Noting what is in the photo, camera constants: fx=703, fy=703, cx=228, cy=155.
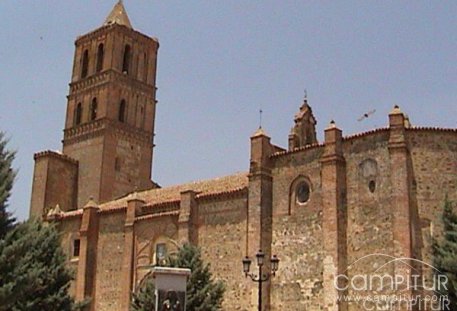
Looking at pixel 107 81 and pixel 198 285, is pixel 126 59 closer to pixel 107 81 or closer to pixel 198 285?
pixel 107 81

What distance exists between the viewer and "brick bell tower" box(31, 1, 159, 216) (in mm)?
43906

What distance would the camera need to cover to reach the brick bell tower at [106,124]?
144 ft

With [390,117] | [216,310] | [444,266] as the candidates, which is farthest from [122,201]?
[444,266]

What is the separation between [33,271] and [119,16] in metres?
29.3

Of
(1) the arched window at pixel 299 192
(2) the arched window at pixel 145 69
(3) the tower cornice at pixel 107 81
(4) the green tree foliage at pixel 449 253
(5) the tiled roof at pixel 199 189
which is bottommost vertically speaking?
(4) the green tree foliage at pixel 449 253

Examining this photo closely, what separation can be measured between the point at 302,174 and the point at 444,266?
24.8ft

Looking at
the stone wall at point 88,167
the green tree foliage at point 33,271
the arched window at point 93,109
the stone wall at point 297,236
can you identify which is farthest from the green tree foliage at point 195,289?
the arched window at point 93,109

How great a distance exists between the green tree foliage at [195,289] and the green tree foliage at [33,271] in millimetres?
2872

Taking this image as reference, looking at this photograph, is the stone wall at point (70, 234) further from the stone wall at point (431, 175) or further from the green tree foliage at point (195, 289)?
the stone wall at point (431, 175)

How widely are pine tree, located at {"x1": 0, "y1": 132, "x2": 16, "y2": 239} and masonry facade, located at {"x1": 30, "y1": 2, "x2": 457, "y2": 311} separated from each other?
10.9m

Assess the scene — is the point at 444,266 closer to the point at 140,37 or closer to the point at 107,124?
the point at 107,124

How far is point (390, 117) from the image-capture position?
27391mm

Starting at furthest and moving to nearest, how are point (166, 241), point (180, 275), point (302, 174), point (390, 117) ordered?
point (166, 241) < point (302, 174) < point (390, 117) < point (180, 275)

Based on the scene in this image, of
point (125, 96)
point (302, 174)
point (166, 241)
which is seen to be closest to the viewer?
point (302, 174)
